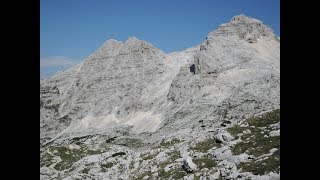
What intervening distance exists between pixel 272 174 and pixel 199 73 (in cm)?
8935

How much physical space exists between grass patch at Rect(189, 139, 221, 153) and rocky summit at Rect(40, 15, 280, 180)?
18 cm

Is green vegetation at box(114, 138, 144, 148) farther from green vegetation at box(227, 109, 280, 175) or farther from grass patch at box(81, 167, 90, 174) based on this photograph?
green vegetation at box(227, 109, 280, 175)

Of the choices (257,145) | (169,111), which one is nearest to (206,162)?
(257,145)

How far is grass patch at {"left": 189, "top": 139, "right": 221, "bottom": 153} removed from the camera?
53.1 m

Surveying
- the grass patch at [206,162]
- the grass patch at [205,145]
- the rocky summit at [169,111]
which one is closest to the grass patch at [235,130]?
the rocky summit at [169,111]

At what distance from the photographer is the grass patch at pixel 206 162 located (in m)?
44.3

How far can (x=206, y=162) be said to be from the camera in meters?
45.6

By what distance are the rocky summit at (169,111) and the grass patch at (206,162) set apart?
0.13 meters

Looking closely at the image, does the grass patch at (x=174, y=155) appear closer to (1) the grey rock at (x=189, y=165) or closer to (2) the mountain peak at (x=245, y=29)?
(1) the grey rock at (x=189, y=165)

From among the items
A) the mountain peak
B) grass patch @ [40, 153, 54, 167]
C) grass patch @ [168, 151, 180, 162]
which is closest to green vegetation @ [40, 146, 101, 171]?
grass patch @ [40, 153, 54, 167]

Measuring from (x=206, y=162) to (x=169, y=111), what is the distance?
67.7 meters

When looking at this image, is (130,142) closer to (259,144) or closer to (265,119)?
(265,119)
